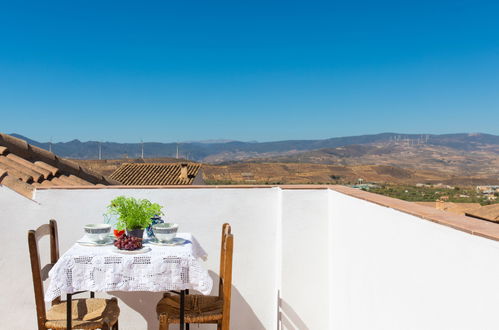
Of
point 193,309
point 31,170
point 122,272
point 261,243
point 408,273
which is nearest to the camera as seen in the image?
point 408,273

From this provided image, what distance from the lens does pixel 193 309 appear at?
259cm

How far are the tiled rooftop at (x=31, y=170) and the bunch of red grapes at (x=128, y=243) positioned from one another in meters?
1.46

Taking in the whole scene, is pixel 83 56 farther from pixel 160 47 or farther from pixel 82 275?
pixel 82 275


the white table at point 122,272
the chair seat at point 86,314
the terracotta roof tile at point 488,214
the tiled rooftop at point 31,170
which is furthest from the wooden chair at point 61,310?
the terracotta roof tile at point 488,214

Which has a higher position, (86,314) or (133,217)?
(133,217)

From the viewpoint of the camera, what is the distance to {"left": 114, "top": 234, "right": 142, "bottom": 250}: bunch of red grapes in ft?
7.65

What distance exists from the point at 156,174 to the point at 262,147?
148444 millimetres

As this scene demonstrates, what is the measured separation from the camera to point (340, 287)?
10.2 feet

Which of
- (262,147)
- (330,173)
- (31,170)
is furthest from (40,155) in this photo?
(262,147)

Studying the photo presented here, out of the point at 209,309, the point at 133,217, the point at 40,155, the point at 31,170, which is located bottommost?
the point at 209,309

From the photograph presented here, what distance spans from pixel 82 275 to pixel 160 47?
48153mm

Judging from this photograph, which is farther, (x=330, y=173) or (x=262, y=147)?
(x=262, y=147)

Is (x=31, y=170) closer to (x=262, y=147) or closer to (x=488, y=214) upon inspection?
(x=488, y=214)

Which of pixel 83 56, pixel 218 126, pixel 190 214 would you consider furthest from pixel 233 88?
pixel 190 214
